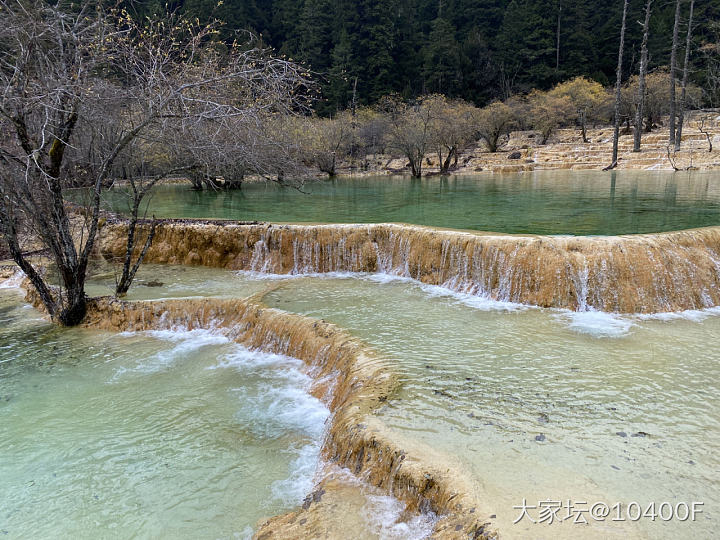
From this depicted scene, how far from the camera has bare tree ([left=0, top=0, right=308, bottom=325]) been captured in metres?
5.64

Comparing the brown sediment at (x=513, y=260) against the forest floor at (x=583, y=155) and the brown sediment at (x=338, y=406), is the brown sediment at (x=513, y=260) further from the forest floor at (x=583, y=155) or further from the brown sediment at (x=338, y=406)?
the forest floor at (x=583, y=155)

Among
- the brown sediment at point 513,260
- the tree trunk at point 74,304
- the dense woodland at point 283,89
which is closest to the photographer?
the dense woodland at point 283,89

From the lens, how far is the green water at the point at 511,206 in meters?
10.5

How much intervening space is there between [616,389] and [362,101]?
46.6 metres

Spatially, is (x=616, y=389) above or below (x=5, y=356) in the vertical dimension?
above

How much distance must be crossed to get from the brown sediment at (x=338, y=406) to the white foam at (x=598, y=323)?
9.95 ft

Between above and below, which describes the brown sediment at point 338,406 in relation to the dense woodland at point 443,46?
below

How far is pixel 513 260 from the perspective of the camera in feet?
26.0

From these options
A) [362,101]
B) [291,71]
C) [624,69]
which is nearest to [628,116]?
[624,69]

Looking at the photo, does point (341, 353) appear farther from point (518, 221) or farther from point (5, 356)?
point (518, 221)

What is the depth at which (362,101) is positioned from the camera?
47.3m

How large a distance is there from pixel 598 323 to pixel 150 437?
19.1ft

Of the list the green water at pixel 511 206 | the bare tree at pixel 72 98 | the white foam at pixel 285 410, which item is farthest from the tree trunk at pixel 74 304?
the white foam at pixel 285 410

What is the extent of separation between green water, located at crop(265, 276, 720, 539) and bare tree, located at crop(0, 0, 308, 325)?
3.33 metres
